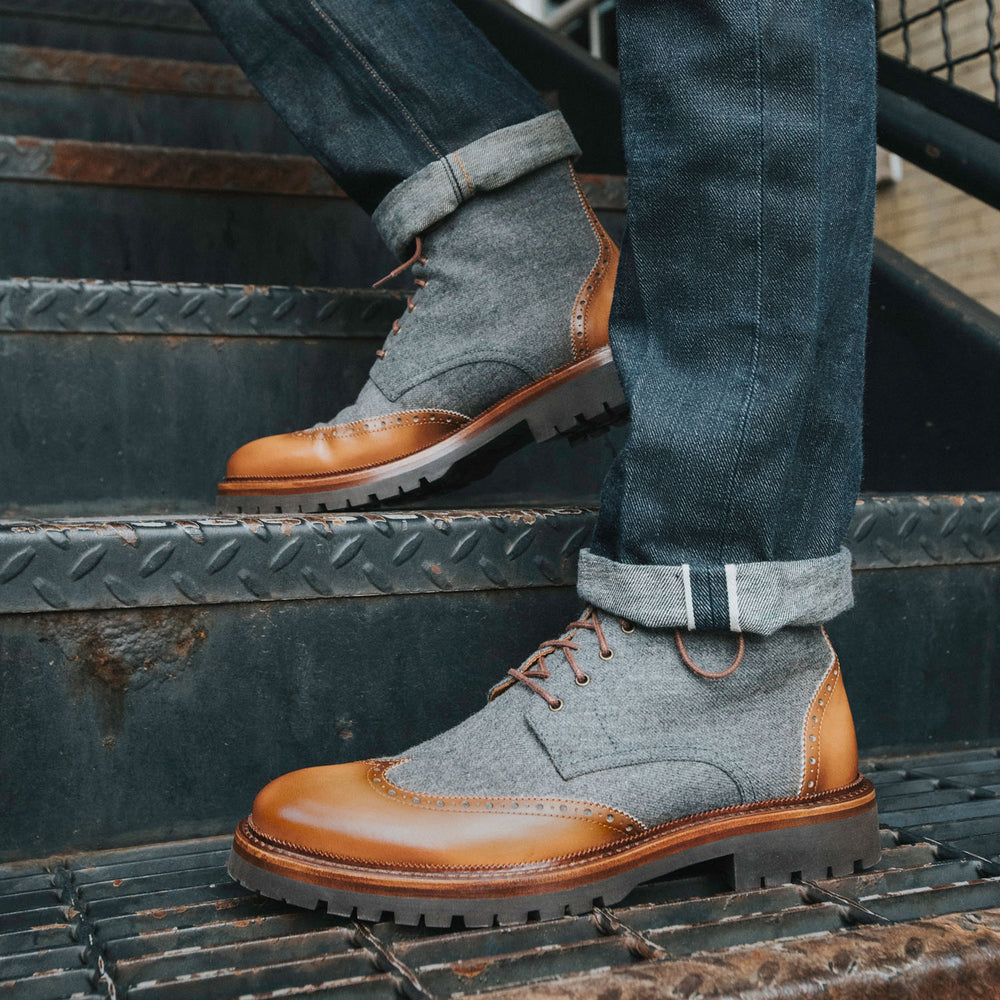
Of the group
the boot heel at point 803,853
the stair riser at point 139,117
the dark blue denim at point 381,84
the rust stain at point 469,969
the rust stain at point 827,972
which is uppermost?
the stair riser at point 139,117

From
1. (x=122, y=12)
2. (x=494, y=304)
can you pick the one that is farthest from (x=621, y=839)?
(x=122, y=12)

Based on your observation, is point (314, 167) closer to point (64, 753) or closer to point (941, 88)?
point (941, 88)

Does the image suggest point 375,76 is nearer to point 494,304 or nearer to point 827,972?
point 494,304

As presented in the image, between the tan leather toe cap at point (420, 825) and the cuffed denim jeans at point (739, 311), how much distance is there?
6.3 inches

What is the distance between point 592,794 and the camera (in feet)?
2.53

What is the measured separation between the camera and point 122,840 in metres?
0.91

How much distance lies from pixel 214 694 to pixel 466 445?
0.38 m

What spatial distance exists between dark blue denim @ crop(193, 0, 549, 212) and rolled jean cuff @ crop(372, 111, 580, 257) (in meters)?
0.02

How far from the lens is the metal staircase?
2.27ft

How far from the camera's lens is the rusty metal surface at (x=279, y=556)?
0.89 m

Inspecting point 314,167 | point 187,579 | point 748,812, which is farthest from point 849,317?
point 314,167

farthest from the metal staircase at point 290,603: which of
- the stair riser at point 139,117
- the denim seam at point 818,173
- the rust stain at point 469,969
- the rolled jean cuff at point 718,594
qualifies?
the stair riser at point 139,117

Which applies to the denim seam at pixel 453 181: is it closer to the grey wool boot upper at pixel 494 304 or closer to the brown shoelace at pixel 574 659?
the grey wool boot upper at pixel 494 304

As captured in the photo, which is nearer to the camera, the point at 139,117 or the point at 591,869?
A: the point at 591,869
